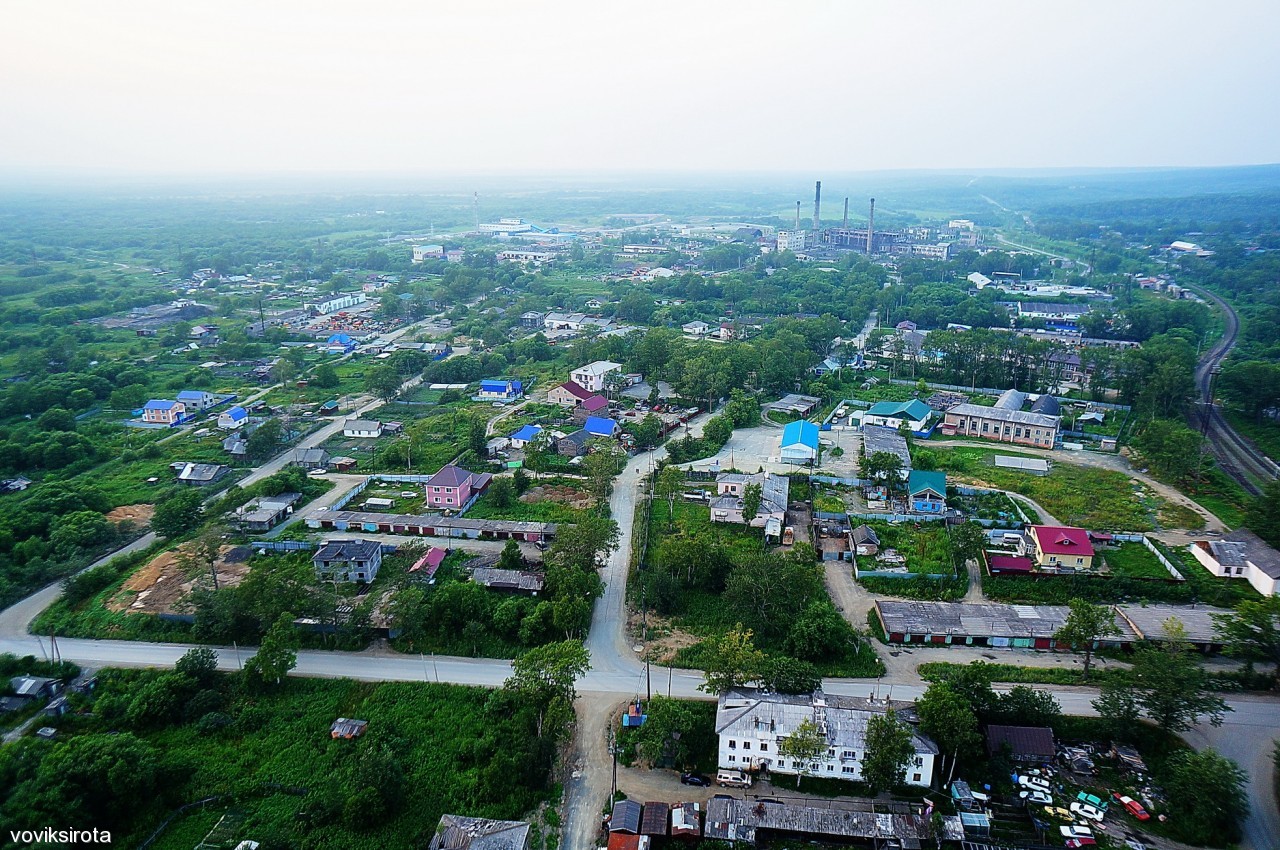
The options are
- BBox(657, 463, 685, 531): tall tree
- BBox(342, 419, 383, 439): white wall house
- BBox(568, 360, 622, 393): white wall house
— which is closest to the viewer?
BBox(657, 463, 685, 531): tall tree

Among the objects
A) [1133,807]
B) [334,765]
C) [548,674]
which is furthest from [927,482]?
[334,765]

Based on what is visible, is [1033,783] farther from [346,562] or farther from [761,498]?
[346,562]

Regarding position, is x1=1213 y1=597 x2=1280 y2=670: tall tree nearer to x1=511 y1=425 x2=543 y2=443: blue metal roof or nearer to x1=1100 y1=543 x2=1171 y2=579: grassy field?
x1=1100 y1=543 x2=1171 y2=579: grassy field

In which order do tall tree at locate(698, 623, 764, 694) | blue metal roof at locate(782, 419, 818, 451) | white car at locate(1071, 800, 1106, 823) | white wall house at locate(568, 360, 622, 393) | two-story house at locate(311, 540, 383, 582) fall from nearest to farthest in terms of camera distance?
white car at locate(1071, 800, 1106, 823) < tall tree at locate(698, 623, 764, 694) < two-story house at locate(311, 540, 383, 582) < blue metal roof at locate(782, 419, 818, 451) < white wall house at locate(568, 360, 622, 393)

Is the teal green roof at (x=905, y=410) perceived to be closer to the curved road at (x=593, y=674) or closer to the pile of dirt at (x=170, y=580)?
the curved road at (x=593, y=674)

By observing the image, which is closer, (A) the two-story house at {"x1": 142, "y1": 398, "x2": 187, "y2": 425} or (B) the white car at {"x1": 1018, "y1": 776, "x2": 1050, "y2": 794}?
(B) the white car at {"x1": 1018, "y1": 776, "x2": 1050, "y2": 794}

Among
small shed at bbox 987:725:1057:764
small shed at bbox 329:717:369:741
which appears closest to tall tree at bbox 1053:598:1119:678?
small shed at bbox 987:725:1057:764

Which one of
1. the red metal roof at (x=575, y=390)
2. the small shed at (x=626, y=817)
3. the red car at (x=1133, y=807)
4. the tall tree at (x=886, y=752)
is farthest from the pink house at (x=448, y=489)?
the red car at (x=1133, y=807)
